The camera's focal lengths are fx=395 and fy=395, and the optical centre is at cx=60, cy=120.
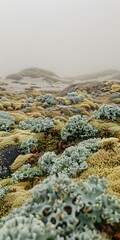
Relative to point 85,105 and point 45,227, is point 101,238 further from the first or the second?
point 85,105

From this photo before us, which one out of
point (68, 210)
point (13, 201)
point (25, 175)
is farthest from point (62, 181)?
point (25, 175)

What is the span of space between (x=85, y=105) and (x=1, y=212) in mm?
30584

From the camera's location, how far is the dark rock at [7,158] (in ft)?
37.8

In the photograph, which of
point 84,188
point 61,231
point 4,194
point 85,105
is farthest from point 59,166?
point 85,105

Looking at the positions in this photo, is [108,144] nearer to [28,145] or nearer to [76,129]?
[76,129]

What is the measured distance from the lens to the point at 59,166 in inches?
353

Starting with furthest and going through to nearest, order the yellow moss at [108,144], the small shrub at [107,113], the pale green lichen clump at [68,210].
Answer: the small shrub at [107,113]
the yellow moss at [108,144]
the pale green lichen clump at [68,210]

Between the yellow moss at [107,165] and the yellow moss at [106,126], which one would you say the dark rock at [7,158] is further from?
the yellow moss at [107,165]

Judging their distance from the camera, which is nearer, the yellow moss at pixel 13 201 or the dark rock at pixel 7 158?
the yellow moss at pixel 13 201

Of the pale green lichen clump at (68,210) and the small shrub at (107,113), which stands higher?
the pale green lichen clump at (68,210)

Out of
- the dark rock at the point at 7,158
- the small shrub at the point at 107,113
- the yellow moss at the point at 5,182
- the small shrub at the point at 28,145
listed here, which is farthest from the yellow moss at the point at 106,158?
the small shrub at the point at 107,113

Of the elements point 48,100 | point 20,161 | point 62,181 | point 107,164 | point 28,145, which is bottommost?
point 48,100

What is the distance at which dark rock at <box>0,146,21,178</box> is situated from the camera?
11.5 m

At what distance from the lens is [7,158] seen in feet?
40.7
